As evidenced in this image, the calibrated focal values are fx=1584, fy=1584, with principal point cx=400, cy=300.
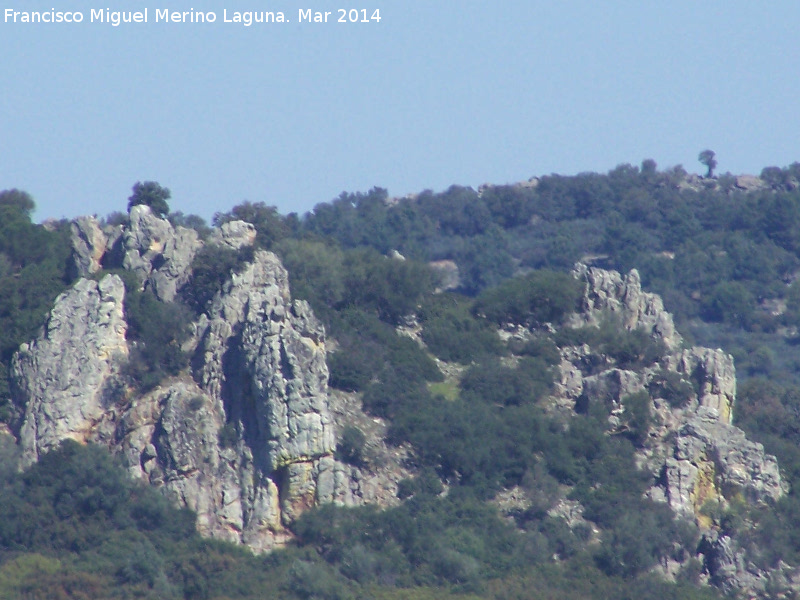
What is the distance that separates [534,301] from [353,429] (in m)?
12.8

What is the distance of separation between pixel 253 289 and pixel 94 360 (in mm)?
5332

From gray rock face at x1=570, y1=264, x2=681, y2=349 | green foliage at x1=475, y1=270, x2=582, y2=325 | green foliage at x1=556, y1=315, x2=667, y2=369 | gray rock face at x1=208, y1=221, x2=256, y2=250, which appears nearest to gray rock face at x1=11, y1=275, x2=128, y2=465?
gray rock face at x1=208, y1=221, x2=256, y2=250

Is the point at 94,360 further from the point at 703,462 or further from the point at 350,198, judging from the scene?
the point at 350,198

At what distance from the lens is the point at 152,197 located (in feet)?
189

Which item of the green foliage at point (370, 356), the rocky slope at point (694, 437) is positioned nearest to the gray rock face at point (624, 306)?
the rocky slope at point (694, 437)

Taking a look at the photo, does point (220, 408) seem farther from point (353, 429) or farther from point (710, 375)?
point (710, 375)

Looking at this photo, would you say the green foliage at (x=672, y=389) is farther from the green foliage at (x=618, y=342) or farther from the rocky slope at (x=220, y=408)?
the rocky slope at (x=220, y=408)

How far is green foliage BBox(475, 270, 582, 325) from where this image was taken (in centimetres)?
5759

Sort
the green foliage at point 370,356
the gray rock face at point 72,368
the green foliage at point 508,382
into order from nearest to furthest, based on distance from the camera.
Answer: the gray rock face at point 72,368 → the green foliage at point 370,356 → the green foliage at point 508,382

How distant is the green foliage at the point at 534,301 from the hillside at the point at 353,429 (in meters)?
0.08

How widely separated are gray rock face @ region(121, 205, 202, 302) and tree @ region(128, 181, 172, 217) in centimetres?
485

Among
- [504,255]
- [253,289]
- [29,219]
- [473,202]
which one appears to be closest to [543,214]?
[473,202]

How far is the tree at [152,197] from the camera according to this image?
57406 millimetres

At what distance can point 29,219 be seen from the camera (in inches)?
2340
